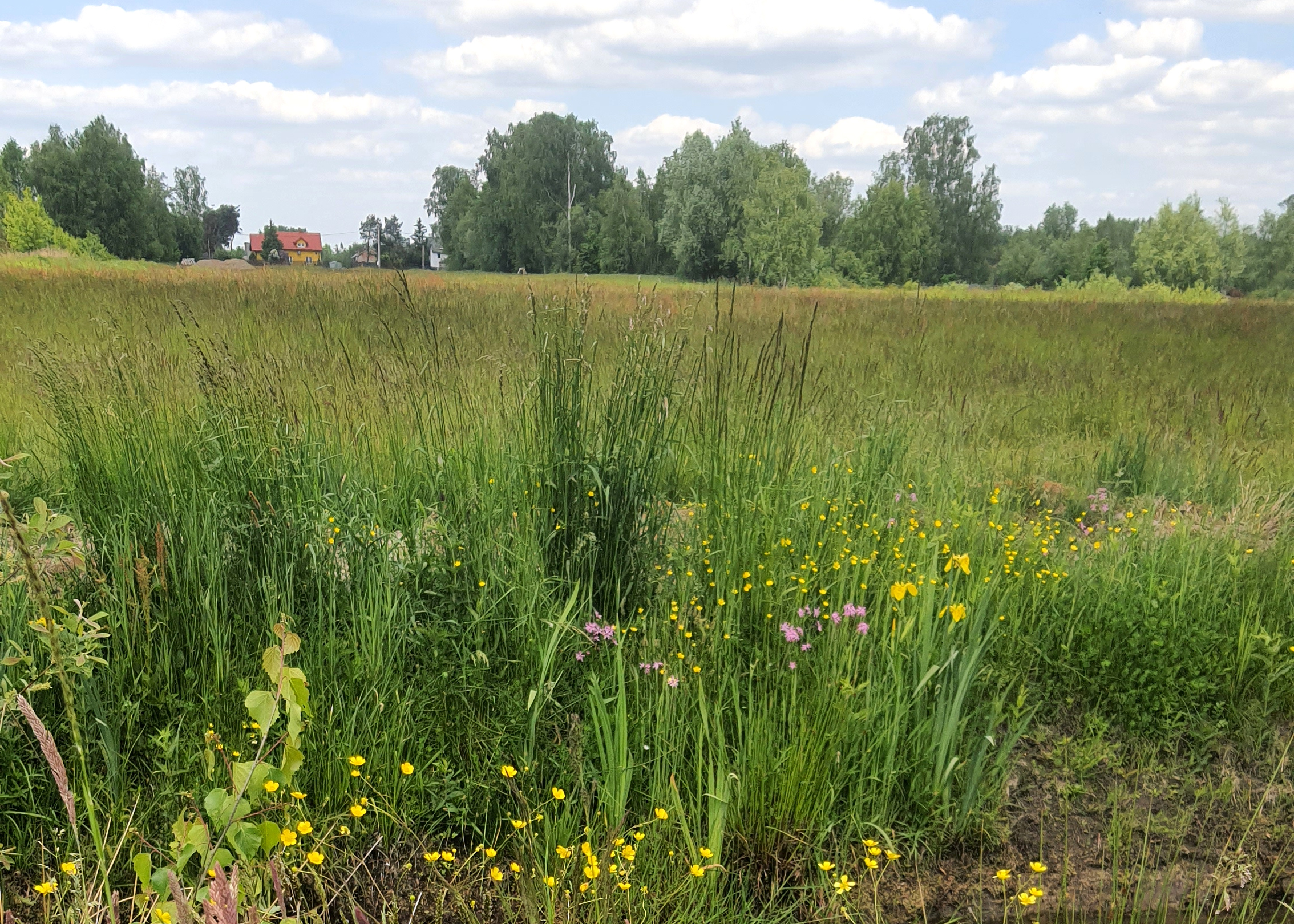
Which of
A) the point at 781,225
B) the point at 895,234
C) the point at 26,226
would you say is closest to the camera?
the point at 781,225

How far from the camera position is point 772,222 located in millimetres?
41875

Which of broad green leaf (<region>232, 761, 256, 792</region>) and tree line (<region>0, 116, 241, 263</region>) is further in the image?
tree line (<region>0, 116, 241, 263</region>)

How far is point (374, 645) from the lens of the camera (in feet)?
7.39

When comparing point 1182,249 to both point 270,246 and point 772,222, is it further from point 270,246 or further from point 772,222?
point 270,246

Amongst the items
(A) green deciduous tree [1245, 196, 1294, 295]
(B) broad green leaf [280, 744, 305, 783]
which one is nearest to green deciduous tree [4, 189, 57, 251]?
(B) broad green leaf [280, 744, 305, 783]

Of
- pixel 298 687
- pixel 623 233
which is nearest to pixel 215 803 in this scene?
pixel 298 687

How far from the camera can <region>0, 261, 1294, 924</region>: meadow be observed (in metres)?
1.88

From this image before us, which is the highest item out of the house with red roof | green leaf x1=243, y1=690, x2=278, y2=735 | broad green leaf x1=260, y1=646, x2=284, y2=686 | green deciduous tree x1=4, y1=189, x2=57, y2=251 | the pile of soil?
the house with red roof

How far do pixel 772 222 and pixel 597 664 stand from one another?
1656 inches

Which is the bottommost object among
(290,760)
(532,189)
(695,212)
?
(290,760)

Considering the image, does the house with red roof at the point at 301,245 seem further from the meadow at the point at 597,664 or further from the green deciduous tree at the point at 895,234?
the meadow at the point at 597,664

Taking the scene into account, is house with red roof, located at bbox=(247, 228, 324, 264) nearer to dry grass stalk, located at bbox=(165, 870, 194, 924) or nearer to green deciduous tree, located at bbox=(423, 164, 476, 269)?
green deciduous tree, located at bbox=(423, 164, 476, 269)

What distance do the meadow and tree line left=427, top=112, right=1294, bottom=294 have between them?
134ft

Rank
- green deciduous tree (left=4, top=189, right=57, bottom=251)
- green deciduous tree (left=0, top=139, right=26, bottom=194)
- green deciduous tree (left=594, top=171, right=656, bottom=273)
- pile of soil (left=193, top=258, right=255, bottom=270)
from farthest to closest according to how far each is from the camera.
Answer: green deciduous tree (left=0, top=139, right=26, bottom=194) → green deciduous tree (left=4, top=189, right=57, bottom=251) → green deciduous tree (left=594, top=171, right=656, bottom=273) → pile of soil (left=193, top=258, right=255, bottom=270)
